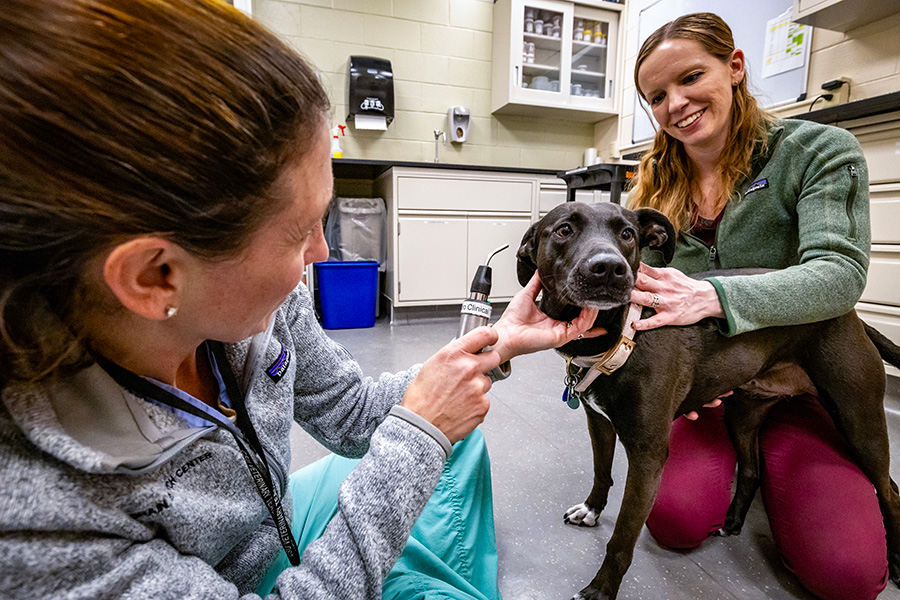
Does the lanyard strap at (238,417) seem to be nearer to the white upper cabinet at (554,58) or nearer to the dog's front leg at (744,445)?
the dog's front leg at (744,445)

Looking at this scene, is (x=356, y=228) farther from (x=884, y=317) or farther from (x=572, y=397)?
(x=884, y=317)

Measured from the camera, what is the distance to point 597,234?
1045 mm

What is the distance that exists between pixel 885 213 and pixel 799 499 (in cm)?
146

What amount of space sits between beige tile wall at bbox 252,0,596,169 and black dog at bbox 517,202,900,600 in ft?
10.7

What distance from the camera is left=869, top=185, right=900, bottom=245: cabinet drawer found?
5.91 feet

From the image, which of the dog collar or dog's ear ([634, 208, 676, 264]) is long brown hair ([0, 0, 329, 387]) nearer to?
the dog collar

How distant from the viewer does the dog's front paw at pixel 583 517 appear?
123 cm

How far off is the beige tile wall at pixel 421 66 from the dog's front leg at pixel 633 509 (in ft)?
11.9

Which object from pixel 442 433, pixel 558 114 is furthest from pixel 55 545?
pixel 558 114

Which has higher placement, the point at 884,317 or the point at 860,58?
the point at 860,58

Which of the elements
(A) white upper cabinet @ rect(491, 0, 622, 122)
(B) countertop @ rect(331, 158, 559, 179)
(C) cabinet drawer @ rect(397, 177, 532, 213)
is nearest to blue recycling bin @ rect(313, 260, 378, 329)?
(C) cabinet drawer @ rect(397, 177, 532, 213)

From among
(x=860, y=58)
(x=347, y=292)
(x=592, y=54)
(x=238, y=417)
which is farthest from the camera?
(x=592, y=54)

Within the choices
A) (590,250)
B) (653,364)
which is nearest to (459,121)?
(590,250)

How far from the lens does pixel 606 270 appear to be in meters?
0.90
